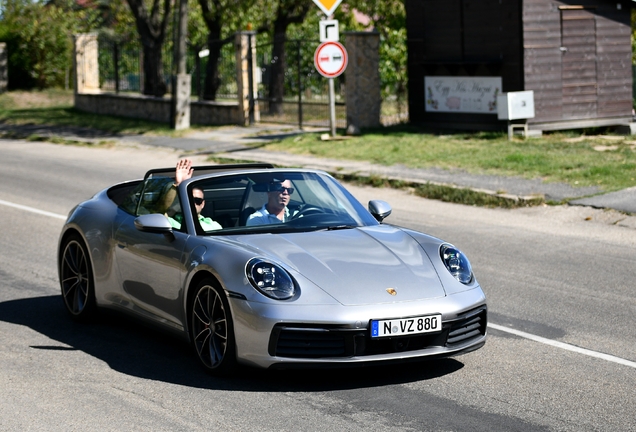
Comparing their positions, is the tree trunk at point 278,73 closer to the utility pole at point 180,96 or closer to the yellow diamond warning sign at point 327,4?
the utility pole at point 180,96

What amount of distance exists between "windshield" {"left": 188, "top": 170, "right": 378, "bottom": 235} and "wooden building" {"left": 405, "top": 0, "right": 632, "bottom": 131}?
50.1 feet

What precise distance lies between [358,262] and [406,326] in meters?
0.63

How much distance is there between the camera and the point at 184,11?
2558cm

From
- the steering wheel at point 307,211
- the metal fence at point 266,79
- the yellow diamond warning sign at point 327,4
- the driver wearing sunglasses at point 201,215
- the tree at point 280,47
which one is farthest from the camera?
the tree at point 280,47

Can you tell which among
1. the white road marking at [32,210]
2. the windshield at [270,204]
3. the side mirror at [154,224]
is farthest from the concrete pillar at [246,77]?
the side mirror at [154,224]

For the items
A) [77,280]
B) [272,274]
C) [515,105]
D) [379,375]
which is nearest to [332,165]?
[515,105]

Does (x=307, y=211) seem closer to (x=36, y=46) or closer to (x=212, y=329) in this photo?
(x=212, y=329)

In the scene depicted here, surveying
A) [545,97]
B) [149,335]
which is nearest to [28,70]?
[545,97]

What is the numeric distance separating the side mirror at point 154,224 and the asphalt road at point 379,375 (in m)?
Answer: 0.88

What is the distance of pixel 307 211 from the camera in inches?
290

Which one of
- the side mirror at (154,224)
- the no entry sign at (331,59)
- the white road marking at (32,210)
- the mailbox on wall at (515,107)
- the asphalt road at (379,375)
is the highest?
the no entry sign at (331,59)

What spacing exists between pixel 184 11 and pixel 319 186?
18817 millimetres

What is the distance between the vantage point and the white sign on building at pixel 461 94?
74.7 ft

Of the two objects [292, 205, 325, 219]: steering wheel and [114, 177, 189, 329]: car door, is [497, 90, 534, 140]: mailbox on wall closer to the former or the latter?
[292, 205, 325, 219]: steering wheel
